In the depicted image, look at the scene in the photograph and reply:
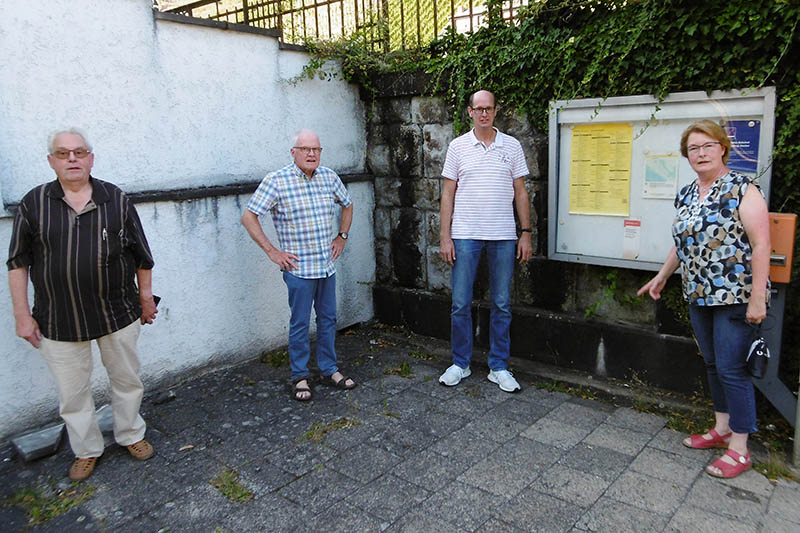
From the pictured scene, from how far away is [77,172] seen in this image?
3.37 meters

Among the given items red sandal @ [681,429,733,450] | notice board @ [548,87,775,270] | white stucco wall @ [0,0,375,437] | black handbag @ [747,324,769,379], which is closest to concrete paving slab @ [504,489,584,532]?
red sandal @ [681,429,733,450]

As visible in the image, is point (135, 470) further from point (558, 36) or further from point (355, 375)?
point (558, 36)

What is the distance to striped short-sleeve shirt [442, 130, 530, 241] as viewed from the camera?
4.58 meters

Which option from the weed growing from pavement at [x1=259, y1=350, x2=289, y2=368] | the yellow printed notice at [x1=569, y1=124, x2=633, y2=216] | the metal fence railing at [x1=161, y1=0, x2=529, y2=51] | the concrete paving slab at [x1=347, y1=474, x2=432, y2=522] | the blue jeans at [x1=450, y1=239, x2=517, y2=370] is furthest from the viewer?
the metal fence railing at [x1=161, y1=0, x2=529, y2=51]

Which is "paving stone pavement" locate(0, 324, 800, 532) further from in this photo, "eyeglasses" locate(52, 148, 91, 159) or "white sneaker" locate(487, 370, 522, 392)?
"eyeglasses" locate(52, 148, 91, 159)

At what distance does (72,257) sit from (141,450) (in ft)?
4.15

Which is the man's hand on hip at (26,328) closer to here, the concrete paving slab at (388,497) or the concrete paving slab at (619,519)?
the concrete paving slab at (388,497)

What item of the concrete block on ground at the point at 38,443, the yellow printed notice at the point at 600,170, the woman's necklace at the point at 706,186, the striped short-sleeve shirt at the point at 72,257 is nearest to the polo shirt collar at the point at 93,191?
the striped short-sleeve shirt at the point at 72,257

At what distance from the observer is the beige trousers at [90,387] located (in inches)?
138

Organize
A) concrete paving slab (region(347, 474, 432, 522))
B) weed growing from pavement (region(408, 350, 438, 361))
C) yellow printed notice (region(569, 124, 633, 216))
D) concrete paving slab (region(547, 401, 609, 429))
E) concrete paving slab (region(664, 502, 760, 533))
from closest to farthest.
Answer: concrete paving slab (region(664, 502, 760, 533))
concrete paving slab (region(347, 474, 432, 522))
concrete paving slab (region(547, 401, 609, 429))
yellow printed notice (region(569, 124, 633, 216))
weed growing from pavement (region(408, 350, 438, 361))

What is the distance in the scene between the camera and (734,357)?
3.36 metres

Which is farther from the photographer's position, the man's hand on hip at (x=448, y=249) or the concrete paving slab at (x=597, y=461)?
the man's hand on hip at (x=448, y=249)

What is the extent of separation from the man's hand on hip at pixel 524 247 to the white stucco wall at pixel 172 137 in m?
1.91

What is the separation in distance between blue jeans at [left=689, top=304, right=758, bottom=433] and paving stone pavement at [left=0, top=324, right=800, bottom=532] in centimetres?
34
